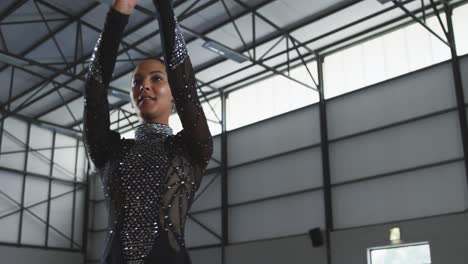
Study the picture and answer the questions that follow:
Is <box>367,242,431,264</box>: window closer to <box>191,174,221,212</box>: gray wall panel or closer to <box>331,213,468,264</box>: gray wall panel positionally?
<box>331,213,468,264</box>: gray wall panel

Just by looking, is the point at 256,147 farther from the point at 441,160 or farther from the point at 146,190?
the point at 146,190

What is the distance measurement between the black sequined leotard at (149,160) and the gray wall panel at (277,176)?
1201cm

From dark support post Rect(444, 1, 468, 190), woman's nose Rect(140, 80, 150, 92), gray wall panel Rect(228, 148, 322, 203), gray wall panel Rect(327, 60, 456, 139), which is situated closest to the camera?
woman's nose Rect(140, 80, 150, 92)

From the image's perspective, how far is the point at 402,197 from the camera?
38.2 feet

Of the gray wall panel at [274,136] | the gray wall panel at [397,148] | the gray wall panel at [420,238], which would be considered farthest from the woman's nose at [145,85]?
the gray wall panel at [274,136]

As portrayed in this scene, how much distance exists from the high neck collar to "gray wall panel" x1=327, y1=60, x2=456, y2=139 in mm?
10865

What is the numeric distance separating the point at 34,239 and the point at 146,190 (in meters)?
17.0

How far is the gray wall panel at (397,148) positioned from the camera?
11.2 metres

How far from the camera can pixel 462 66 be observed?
11.2m

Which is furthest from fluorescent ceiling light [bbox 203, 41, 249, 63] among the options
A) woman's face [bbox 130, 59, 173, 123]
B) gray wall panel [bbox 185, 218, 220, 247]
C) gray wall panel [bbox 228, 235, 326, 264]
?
woman's face [bbox 130, 59, 173, 123]

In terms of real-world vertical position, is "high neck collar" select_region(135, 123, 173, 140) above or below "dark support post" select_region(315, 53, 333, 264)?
below

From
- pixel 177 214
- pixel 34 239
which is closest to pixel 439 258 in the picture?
pixel 177 214

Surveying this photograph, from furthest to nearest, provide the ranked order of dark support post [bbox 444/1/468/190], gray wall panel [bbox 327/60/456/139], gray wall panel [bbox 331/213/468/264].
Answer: gray wall panel [bbox 327/60/456/139], dark support post [bbox 444/1/468/190], gray wall panel [bbox 331/213/468/264]

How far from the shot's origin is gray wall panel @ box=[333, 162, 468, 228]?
1091 centimetres
